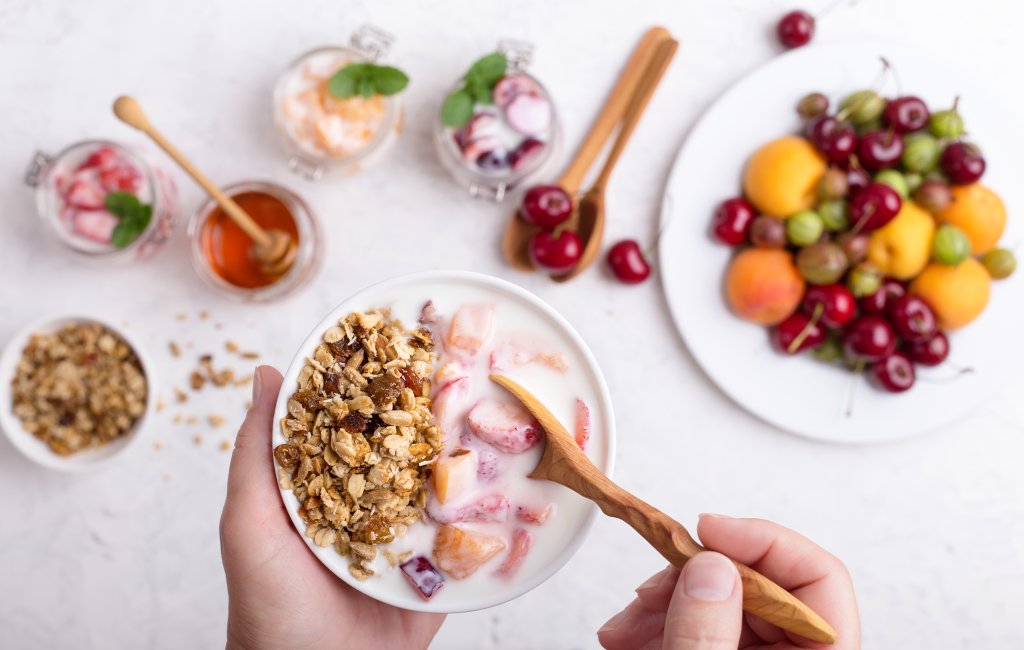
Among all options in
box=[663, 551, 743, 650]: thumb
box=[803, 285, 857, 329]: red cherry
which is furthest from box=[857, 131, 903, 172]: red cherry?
box=[663, 551, 743, 650]: thumb

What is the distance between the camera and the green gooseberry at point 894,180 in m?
1.38

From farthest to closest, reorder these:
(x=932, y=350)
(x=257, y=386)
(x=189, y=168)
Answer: (x=932, y=350)
(x=189, y=168)
(x=257, y=386)

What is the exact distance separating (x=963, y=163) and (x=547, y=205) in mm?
703

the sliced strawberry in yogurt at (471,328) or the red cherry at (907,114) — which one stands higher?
the red cherry at (907,114)

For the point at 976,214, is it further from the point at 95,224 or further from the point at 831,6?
the point at 95,224

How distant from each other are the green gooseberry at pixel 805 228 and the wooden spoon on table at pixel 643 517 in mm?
685

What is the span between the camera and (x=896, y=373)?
139cm

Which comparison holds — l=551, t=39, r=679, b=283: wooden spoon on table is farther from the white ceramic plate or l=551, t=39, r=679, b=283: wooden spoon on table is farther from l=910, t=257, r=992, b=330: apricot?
l=910, t=257, r=992, b=330: apricot

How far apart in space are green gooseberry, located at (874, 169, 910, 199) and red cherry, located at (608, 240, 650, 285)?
0.42 meters

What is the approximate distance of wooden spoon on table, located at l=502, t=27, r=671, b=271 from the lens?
143 cm

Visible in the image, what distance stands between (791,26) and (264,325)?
1.07 meters

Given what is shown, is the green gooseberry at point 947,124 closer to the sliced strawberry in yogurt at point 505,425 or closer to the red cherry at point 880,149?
the red cherry at point 880,149

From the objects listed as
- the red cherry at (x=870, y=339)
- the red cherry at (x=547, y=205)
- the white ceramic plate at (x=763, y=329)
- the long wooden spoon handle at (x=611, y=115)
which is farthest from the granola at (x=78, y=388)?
the red cherry at (x=870, y=339)

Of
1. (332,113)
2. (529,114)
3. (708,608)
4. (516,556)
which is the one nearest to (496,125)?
(529,114)
